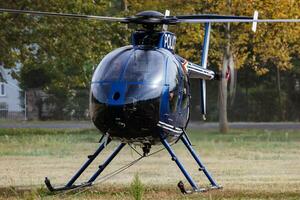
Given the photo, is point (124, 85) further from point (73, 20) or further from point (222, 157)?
point (73, 20)

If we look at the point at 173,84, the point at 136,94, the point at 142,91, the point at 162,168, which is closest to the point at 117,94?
the point at 136,94

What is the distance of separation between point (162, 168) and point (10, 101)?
53.6 m

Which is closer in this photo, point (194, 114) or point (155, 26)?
point (155, 26)

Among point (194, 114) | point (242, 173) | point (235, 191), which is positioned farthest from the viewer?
point (194, 114)

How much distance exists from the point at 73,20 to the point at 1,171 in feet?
65.2

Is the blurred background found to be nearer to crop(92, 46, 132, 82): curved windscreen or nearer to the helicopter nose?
crop(92, 46, 132, 82): curved windscreen

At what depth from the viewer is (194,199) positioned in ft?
52.6

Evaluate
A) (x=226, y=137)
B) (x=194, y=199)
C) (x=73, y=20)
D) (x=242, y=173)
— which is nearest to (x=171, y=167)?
(x=242, y=173)

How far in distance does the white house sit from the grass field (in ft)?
106

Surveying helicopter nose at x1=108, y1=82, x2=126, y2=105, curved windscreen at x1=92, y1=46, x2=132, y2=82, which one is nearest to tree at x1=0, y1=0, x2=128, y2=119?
curved windscreen at x1=92, y1=46, x2=132, y2=82

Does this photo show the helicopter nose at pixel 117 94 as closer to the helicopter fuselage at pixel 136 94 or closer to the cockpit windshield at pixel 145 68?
the helicopter fuselage at pixel 136 94

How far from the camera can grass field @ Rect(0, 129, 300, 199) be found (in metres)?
17.1

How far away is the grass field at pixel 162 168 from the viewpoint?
17.1 meters

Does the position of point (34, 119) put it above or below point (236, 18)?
below
